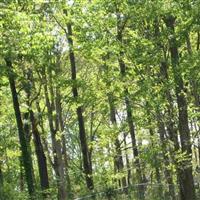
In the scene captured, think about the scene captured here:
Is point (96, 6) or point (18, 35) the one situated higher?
point (96, 6)

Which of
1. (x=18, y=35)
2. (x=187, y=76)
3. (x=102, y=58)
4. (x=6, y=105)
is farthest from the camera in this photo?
(x=6, y=105)

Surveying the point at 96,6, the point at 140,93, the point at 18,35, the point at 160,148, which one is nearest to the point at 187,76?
the point at 140,93

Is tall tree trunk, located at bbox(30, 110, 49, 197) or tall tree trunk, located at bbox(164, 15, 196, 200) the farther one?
tall tree trunk, located at bbox(30, 110, 49, 197)

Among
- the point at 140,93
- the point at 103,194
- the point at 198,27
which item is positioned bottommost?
the point at 103,194

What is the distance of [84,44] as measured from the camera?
16281 millimetres

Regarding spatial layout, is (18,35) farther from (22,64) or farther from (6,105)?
(6,105)

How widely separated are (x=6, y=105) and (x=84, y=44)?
1357cm

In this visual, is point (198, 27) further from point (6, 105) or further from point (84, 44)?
point (6, 105)

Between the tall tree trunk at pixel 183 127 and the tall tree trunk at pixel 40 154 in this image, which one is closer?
the tall tree trunk at pixel 183 127

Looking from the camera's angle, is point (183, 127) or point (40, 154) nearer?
point (183, 127)

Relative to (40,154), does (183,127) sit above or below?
below

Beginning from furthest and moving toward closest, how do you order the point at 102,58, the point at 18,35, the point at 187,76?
the point at 102,58 → the point at 187,76 → the point at 18,35

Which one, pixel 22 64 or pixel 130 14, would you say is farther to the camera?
pixel 22 64

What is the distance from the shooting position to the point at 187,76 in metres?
15.7
